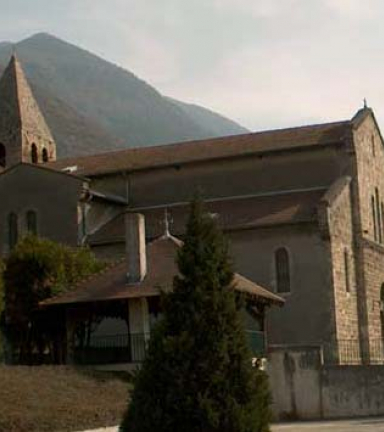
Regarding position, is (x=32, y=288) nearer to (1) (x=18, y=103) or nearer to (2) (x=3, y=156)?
(2) (x=3, y=156)

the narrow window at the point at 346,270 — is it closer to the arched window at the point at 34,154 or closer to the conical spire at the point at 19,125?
the conical spire at the point at 19,125

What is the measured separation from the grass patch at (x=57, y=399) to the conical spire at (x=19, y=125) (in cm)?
2656

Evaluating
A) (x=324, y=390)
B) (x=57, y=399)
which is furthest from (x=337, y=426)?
(x=57, y=399)

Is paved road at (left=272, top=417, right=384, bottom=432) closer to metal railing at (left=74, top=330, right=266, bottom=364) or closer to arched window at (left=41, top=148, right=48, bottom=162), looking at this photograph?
metal railing at (left=74, top=330, right=266, bottom=364)

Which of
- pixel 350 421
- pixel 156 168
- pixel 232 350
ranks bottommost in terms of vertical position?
pixel 350 421

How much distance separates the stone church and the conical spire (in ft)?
16.9

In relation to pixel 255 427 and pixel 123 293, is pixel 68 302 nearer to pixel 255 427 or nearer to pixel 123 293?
pixel 123 293

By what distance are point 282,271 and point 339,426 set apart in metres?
14.2

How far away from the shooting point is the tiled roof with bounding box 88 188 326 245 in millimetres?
41219

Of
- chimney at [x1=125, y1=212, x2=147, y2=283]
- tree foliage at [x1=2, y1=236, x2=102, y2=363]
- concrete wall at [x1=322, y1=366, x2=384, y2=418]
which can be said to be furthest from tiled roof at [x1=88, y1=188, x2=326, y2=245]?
concrete wall at [x1=322, y1=366, x2=384, y2=418]

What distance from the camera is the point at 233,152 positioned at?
45.9 m

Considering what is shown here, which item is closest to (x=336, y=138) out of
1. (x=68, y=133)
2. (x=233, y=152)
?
(x=233, y=152)

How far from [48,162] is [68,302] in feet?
73.7

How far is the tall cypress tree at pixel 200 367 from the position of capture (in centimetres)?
1547
